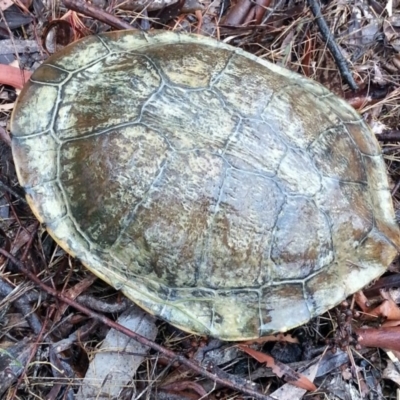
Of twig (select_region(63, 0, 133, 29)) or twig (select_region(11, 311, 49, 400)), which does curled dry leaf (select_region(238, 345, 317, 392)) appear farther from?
twig (select_region(63, 0, 133, 29))

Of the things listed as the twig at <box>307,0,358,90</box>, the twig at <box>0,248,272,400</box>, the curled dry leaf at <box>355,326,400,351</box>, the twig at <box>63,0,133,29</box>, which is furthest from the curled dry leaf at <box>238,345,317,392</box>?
the twig at <box>63,0,133,29</box>

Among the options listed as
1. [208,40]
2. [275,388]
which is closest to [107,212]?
[208,40]

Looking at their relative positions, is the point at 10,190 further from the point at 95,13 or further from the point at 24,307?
the point at 95,13

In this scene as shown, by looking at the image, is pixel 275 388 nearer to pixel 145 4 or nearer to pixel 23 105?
pixel 23 105

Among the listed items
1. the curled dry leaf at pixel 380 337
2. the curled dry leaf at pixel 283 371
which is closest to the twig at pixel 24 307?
the curled dry leaf at pixel 283 371

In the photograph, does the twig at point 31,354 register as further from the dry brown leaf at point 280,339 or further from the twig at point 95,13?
the twig at point 95,13

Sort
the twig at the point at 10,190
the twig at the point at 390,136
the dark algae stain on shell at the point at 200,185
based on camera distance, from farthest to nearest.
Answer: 1. the twig at the point at 390,136
2. the twig at the point at 10,190
3. the dark algae stain on shell at the point at 200,185

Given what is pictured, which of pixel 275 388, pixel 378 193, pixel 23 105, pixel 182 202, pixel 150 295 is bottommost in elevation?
pixel 275 388
